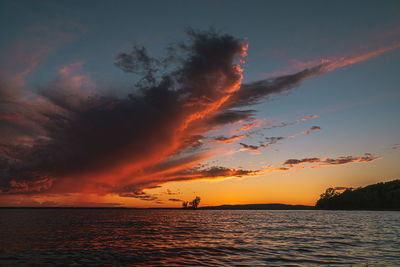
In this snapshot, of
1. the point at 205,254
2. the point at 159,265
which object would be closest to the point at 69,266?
the point at 159,265

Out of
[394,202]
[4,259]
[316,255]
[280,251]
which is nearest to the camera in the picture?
[4,259]

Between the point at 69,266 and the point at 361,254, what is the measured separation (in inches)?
969

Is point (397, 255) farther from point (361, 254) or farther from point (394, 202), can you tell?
point (394, 202)

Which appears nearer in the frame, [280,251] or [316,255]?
[316,255]

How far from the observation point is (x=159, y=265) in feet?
61.4

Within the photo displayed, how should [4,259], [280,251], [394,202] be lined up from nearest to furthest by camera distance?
[4,259]
[280,251]
[394,202]

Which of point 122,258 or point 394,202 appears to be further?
point 394,202

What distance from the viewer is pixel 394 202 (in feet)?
642

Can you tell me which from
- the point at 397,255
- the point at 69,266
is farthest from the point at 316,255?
the point at 69,266

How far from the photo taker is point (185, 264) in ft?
61.7

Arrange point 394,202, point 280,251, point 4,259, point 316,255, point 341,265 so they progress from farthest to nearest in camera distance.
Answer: point 394,202, point 280,251, point 316,255, point 4,259, point 341,265

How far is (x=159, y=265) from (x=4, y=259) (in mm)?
13439

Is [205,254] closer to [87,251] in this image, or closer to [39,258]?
[87,251]

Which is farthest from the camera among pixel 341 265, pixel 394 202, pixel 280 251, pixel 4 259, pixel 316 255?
pixel 394 202
